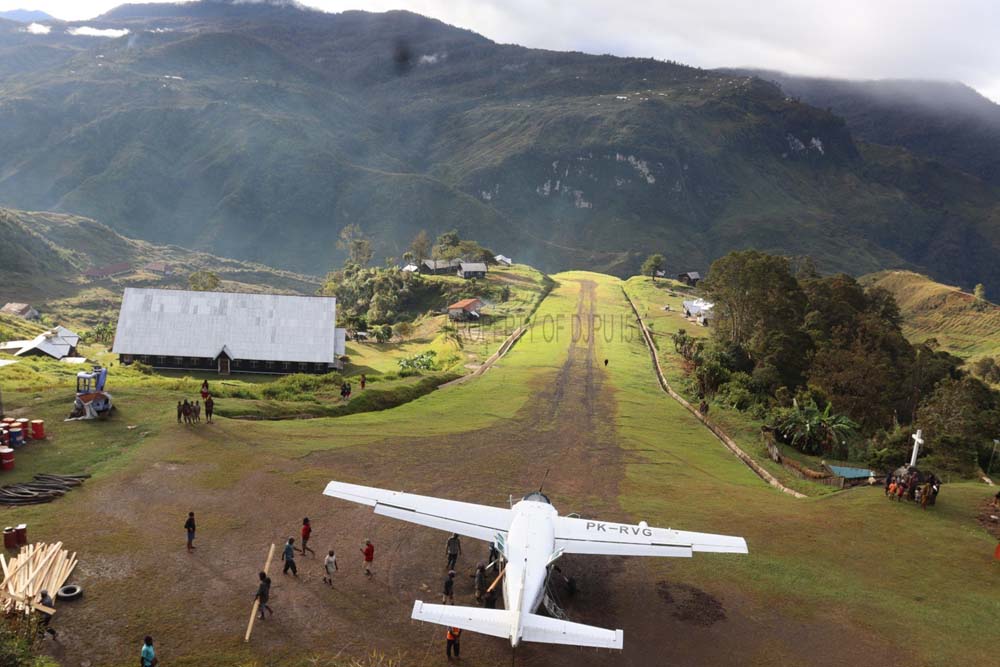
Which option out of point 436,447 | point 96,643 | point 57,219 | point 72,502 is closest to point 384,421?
point 436,447

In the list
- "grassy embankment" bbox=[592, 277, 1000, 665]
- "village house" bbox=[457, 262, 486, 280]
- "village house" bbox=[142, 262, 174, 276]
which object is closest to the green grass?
"village house" bbox=[457, 262, 486, 280]

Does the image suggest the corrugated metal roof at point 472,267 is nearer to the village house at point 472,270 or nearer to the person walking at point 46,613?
the village house at point 472,270

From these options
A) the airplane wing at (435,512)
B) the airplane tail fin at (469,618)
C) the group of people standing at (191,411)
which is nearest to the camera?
the airplane tail fin at (469,618)

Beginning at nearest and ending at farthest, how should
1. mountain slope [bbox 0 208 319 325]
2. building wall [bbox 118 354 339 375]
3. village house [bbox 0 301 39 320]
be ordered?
building wall [bbox 118 354 339 375] < village house [bbox 0 301 39 320] < mountain slope [bbox 0 208 319 325]

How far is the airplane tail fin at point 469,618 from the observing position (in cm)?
1669

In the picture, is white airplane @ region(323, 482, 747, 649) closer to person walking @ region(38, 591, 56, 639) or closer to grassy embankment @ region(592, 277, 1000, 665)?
grassy embankment @ region(592, 277, 1000, 665)

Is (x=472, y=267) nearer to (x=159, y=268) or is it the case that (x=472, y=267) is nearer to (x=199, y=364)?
(x=199, y=364)

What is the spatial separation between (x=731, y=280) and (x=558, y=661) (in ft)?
209

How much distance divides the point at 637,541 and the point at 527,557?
4.29 metres

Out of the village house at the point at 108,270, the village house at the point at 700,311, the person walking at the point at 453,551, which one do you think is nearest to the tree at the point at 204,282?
the village house at the point at 108,270

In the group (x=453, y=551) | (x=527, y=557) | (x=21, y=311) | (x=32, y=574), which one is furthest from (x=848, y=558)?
(x=21, y=311)

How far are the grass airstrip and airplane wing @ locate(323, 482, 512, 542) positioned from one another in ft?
9.01

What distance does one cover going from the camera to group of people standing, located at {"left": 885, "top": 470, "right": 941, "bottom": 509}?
31.8 meters

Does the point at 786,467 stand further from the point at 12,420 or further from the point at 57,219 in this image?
the point at 57,219
